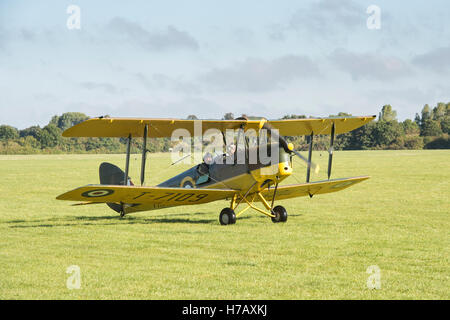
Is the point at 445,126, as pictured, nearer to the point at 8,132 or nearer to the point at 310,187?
the point at 8,132

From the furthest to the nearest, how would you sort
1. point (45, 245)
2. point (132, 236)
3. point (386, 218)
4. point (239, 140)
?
1. point (386, 218)
2. point (239, 140)
3. point (132, 236)
4. point (45, 245)

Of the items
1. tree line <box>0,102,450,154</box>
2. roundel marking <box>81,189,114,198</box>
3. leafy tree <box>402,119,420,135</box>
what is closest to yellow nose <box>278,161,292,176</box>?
roundel marking <box>81,189,114,198</box>

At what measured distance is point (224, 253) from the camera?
27.6 ft

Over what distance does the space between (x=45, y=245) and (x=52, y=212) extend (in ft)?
18.9

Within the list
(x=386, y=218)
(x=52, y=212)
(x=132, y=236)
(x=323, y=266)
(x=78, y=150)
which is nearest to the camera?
(x=323, y=266)

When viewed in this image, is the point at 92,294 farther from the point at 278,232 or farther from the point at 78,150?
the point at 78,150

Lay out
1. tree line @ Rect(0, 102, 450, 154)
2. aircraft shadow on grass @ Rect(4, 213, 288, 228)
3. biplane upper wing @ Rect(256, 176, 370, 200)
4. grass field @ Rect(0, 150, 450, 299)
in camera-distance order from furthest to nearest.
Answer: tree line @ Rect(0, 102, 450, 154) < biplane upper wing @ Rect(256, 176, 370, 200) < aircraft shadow on grass @ Rect(4, 213, 288, 228) < grass field @ Rect(0, 150, 450, 299)

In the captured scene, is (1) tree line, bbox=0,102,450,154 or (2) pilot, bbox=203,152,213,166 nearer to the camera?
(2) pilot, bbox=203,152,213,166

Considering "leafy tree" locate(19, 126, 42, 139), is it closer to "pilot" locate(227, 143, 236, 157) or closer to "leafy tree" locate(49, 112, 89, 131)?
"leafy tree" locate(49, 112, 89, 131)

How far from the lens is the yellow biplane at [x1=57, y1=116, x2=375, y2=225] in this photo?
35.8 ft

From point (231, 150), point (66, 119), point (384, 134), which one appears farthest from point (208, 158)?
point (66, 119)

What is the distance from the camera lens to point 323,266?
736cm

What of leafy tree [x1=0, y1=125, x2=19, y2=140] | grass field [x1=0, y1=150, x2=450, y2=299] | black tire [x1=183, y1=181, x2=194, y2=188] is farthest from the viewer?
leafy tree [x1=0, y1=125, x2=19, y2=140]
